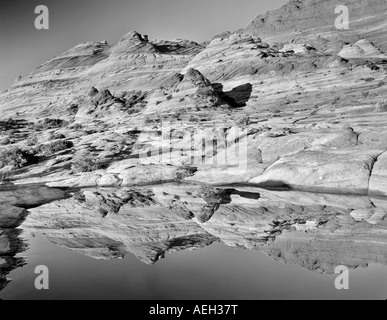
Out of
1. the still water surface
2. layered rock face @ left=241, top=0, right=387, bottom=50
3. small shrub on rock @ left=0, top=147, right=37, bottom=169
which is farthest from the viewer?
layered rock face @ left=241, top=0, right=387, bottom=50

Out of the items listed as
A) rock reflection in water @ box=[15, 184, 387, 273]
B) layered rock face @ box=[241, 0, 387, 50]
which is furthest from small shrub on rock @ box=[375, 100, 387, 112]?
layered rock face @ box=[241, 0, 387, 50]

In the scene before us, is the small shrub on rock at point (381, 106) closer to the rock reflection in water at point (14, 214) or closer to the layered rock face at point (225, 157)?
the layered rock face at point (225, 157)

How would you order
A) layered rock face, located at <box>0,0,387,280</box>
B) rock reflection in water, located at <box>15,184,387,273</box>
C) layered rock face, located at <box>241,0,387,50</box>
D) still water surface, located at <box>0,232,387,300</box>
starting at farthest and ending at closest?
layered rock face, located at <box>241,0,387,50</box>, layered rock face, located at <box>0,0,387,280</box>, rock reflection in water, located at <box>15,184,387,273</box>, still water surface, located at <box>0,232,387,300</box>

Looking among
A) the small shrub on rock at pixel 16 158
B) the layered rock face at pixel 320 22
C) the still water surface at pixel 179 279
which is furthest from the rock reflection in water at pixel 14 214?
the layered rock face at pixel 320 22

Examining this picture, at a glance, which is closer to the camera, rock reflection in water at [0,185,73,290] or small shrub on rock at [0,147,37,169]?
rock reflection in water at [0,185,73,290]

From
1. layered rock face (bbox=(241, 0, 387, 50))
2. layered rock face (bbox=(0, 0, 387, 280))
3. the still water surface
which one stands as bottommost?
the still water surface

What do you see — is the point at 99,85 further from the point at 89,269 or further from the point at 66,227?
the point at 89,269

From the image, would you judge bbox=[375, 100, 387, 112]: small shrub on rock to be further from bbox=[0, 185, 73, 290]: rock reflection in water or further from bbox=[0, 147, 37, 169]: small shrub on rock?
bbox=[0, 147, 37, 169]: small shrub on rock

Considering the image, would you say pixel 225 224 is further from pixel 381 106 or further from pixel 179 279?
pixel 381 106
